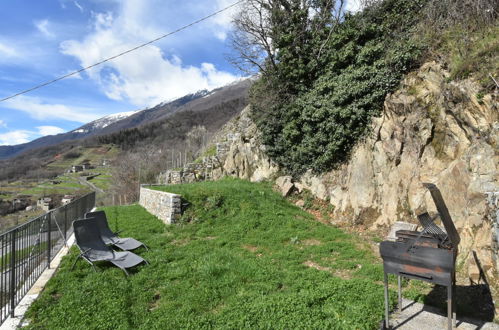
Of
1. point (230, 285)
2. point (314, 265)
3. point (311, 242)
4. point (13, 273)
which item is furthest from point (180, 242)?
point (13, 273)

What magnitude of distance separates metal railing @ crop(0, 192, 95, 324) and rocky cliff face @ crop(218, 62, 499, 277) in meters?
7.37

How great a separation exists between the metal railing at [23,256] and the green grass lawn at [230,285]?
1.22 ft

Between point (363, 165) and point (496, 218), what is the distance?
226 inches

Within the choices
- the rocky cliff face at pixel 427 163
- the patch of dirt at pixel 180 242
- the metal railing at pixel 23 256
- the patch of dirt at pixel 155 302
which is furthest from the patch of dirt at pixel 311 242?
the metal railing at pixel 23 256

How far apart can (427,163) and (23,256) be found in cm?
955

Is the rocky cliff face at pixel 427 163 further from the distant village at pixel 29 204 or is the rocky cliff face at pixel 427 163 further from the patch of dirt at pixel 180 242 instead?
the distant village at pixel 29 204

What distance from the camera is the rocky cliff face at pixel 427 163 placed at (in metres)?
5.37

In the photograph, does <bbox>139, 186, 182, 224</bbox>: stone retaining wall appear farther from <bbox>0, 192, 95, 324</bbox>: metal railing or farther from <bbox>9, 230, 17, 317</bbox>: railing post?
<bbox>9, 230, 17, 317</bbox>: railing post

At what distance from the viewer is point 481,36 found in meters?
6.98

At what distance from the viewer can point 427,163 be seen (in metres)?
7.61

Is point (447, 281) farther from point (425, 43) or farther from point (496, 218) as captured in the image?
point (425, 43)

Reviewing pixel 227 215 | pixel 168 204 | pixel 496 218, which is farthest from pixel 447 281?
pixel 168 204

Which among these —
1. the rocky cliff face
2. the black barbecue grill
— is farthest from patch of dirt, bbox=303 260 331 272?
the rocky cliff face

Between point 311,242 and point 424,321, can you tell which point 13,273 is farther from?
point 311,242
